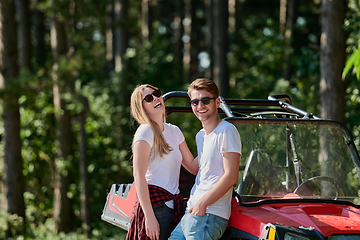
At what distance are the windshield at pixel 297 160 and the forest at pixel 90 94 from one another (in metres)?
4.38

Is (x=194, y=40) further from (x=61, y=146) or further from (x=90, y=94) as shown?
(x=61, y=146)

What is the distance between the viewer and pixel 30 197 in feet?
49.3

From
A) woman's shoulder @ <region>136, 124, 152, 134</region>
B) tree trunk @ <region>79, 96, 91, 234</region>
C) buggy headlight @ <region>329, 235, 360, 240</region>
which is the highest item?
woman's shoulder @ <region>136, 124, 152, 134</region>

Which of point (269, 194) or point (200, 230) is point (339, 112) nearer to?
point (269, 194)

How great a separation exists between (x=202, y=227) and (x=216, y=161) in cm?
44

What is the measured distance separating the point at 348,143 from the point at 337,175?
29 centimetres

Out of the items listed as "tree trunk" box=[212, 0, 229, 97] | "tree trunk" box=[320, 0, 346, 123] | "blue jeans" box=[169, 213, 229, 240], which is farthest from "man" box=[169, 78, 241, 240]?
"tree trunk" box=[212, 0, 229, 97]

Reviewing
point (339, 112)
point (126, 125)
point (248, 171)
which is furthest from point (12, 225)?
point (248, 171)

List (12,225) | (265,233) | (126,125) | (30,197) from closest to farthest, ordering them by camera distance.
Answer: (265,233) < (12,225) < (30,197) < (126,125)

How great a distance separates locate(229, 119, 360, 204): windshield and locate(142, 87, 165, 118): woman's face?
26.7 inches

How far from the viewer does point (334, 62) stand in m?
8.87

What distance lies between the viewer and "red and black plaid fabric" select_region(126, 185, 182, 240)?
3.90 m

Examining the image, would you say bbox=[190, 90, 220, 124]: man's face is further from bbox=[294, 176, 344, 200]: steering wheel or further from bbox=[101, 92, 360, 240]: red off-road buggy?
bbox=[294, 176, 344, 200]: steering wheel

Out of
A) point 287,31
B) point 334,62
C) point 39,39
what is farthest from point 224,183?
point 39,39
